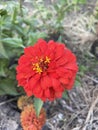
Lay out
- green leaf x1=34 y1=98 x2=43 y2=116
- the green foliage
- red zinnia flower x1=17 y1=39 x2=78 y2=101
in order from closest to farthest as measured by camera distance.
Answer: red zinnia flower x1=17 y1=39 x2=78 y2=101 < green leaf x1=34 y1=98 x2=43 y2=116 < the green foliage

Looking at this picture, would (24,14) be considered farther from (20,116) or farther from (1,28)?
(20,116)

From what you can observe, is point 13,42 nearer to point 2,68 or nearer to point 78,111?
point 2,68

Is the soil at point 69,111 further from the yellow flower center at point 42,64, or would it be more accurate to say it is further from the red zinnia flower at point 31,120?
the yellow flower center at point 42,64

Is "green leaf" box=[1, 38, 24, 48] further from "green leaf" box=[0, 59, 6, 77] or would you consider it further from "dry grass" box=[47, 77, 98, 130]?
"dry grass" box=[47, 77, 98, 130]

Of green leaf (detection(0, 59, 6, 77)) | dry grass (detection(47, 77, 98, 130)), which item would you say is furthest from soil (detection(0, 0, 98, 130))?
green leaf (detection(0, 59, 6, 77))

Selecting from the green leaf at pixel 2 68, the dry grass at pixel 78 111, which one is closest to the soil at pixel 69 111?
the dry grass at pixel 78 111

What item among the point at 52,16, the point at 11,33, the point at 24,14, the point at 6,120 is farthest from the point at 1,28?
the point at 52,16
